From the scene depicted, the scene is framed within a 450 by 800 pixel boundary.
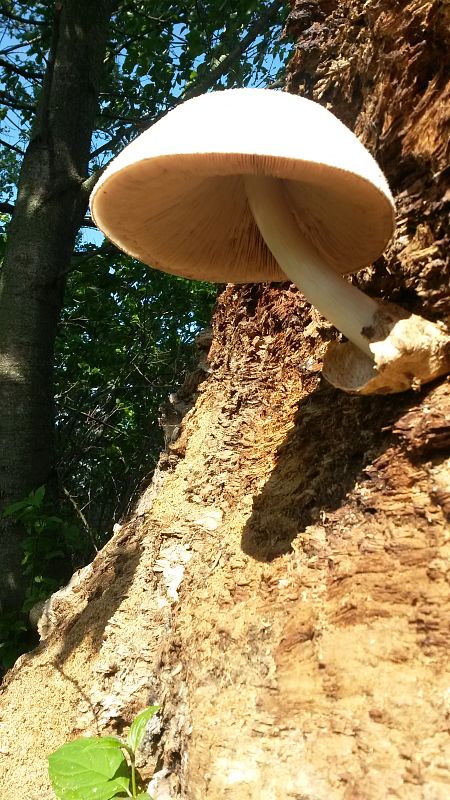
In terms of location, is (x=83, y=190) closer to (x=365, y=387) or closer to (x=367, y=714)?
(x=365, y=387)

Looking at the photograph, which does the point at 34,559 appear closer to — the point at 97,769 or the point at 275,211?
the point at 97,769

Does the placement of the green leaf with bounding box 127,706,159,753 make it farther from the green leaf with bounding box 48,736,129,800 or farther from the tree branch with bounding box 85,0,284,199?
the tree branch with bounding box 85,0,284,199

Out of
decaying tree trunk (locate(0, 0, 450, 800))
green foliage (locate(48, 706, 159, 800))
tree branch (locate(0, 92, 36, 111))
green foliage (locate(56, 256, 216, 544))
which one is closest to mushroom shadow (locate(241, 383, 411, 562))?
decaying tree trunk (locate(0, 0, 450, 800))

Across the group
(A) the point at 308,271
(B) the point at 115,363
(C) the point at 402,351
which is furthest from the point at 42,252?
(C) the point at 402,351

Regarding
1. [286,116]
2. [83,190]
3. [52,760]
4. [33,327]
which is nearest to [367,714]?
[52,760]

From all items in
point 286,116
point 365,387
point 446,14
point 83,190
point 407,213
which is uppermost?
point 83,190

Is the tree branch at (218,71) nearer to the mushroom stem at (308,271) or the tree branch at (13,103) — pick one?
the tree branch at (13,103)
